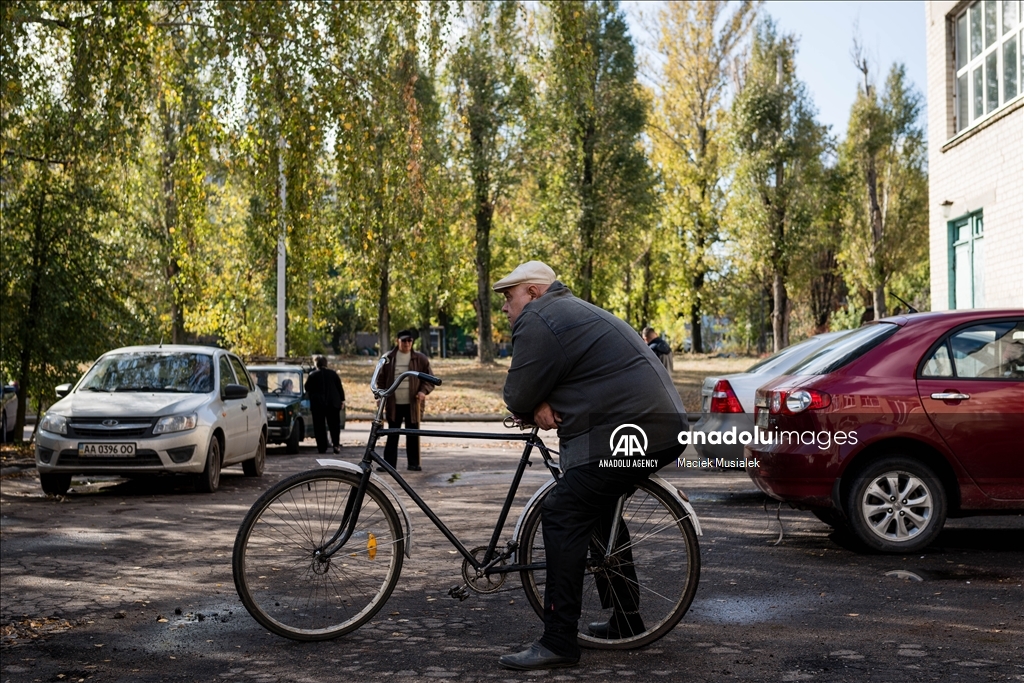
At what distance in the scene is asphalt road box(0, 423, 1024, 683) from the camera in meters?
5.32

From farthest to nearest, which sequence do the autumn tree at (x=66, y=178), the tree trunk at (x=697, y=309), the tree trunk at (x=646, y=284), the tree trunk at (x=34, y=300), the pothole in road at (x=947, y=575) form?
the tree trunk at (x=646, y=284) < the tree trunk at (x=697, y=309) < the tree trunk at (x=34, y=300) < the autumn tree at (x=66, y=178) < the pothole in road at (x=947, y=575)

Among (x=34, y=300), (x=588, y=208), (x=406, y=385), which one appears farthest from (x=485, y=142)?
(x=406, y=385)

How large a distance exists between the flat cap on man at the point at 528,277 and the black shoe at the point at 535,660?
1606 mm

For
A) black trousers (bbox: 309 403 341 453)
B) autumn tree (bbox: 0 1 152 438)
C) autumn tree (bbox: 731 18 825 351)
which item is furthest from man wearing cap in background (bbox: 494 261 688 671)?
autumn tree (bbox: 731 18 825 351)

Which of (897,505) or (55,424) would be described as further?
(55,424)

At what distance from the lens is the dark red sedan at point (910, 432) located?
321 inches

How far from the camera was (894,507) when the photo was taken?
8273 mm

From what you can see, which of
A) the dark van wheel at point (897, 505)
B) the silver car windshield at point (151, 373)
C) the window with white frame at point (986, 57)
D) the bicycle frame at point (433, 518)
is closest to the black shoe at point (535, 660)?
the bicycle frame at point (433, 518)

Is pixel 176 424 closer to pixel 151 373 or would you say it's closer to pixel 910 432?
pixel 151 373

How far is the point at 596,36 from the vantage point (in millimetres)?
42875

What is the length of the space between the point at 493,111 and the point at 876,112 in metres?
21.5

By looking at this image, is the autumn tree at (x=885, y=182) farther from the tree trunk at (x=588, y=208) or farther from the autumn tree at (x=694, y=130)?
the tree trunk at (x=588, y=208)

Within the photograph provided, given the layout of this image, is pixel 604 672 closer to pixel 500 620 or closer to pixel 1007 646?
pixel 500 620

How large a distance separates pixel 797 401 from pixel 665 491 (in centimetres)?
304
